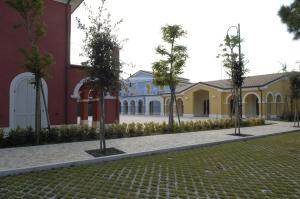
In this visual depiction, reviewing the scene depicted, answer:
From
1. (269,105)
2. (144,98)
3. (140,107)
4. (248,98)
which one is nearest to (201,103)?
(248,98)

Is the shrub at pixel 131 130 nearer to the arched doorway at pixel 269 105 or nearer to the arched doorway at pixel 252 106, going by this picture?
the arched doorway at pixel 269 105

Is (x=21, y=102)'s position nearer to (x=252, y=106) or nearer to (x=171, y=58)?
(x=171, y=58)

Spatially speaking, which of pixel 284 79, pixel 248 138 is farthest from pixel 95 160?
pixel 284 79

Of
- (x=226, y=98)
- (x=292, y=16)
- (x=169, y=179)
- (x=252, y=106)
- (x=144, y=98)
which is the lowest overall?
Answer: (x=169, y=179)

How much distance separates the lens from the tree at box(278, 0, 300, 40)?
10.4 m

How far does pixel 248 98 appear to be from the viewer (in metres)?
32.1

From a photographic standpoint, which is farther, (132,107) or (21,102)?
(132,107)

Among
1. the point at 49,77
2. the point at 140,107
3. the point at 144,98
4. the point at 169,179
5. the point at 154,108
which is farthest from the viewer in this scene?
the point at 140,107

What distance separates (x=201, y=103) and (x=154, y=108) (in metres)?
9.40

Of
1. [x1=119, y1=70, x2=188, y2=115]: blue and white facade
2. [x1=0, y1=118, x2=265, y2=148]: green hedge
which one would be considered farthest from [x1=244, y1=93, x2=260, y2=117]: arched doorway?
[x1=0, y1=118, x2=265, y2=148]: green hedge

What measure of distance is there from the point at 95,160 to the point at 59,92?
730cm

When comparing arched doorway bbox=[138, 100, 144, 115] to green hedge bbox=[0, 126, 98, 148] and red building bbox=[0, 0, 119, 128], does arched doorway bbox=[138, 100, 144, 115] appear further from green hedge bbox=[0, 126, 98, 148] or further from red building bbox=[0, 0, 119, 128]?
green hedge bbox=[0, 126, 98, 148]

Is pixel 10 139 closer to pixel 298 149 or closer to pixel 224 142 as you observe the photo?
pixel 224 142

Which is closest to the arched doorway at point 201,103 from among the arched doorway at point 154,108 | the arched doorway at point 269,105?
the arched doorway at point 154,108
